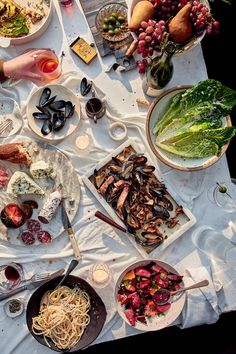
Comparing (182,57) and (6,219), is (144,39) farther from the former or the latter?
(6,219)

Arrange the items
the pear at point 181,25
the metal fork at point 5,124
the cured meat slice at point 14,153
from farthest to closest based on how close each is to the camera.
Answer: the metal fork at point 5,124
the cured meat slice at point 14,153
the pear at point 181,25

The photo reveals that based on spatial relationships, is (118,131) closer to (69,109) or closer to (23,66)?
(69,109)

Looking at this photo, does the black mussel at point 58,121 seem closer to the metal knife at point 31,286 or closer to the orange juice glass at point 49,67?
the orange juice glass at point 49,67

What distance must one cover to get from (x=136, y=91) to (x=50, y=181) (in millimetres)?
602

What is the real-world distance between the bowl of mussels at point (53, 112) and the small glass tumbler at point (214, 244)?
0.78m

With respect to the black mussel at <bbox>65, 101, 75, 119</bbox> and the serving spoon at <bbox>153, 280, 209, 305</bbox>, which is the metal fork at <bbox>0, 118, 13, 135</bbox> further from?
the serving spoon at <bbox>153, 280, 209, 305</bbox>

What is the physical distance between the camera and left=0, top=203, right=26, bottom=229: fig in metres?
2.27

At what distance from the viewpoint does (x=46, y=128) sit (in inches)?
92.9

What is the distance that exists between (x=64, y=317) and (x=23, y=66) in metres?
1.17

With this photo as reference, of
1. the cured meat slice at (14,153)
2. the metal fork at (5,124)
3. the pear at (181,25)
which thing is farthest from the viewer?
the metal fork at (5,124)

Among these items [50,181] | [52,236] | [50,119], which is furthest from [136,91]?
[52,236]

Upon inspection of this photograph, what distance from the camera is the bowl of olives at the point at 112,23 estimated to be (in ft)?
7.88

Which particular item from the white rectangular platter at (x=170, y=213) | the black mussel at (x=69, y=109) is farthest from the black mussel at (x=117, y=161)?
the black mussel at (x=69, y=109)

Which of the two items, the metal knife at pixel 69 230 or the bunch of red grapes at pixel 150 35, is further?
the metal knife at pixel 69 230
